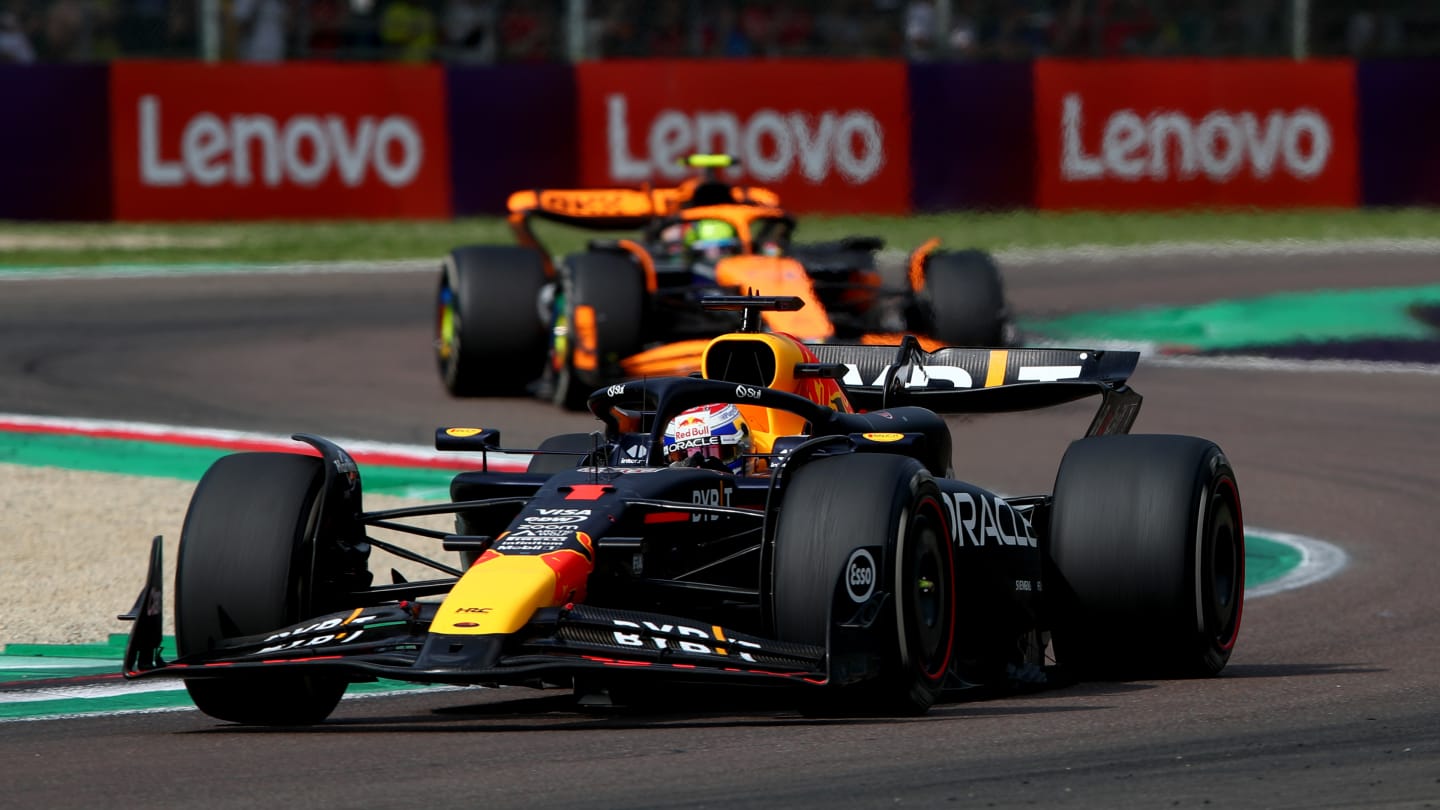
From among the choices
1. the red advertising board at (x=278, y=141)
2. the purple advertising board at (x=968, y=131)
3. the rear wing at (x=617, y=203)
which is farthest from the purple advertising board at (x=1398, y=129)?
the rear wing at (x=617, y=203)

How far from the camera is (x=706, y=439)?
8164 millimetres

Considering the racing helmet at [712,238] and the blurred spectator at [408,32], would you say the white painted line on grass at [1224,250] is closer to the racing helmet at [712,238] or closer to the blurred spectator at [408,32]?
the blurred spectator at [408,32]

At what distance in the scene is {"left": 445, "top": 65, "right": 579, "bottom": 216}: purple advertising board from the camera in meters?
26.2

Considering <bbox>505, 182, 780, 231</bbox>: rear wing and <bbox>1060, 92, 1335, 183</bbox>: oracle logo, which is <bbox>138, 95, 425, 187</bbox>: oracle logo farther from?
→ <bbox>505, 182, 780, 231</bbox>: rear wing

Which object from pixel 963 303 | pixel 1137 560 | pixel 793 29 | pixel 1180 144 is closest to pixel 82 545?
pixel 1137 560

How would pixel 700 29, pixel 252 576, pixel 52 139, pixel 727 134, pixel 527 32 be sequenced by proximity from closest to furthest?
pixel 252 576, pixel 52 139, pixel 727 134, pixel 527 32, pixel 700 29

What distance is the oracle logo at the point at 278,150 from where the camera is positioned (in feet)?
83.9

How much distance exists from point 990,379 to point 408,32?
18.4 metres

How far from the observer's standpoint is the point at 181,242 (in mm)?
25688

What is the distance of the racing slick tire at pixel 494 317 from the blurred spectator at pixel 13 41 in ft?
35.6

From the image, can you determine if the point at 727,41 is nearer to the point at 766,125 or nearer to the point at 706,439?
the point at 766,125

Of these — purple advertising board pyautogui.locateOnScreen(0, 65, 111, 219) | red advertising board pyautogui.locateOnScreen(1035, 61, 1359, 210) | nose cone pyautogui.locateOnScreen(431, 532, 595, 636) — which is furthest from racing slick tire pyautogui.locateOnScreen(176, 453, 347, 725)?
red advertising board pyautogui.locateOnScreen(1035, 61, 1359, 210)

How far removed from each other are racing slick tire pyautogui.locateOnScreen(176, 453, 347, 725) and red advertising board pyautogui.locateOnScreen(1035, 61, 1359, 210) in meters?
20.7

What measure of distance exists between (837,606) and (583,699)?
1200 millimetres
